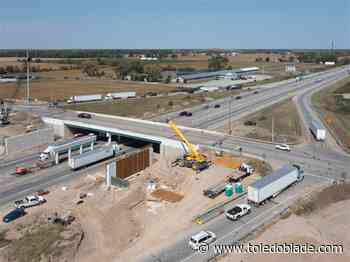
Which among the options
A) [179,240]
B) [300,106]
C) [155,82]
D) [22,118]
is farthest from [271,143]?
[155,82]

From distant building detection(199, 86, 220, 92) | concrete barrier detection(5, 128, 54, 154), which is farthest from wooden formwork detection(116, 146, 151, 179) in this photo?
distant building detection(199, 86, 220, 92)

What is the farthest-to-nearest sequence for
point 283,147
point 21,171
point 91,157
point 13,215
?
point 91,157 → point 283,147 → point 21,171 → point 13,215

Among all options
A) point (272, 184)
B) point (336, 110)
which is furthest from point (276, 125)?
point (272, 184)

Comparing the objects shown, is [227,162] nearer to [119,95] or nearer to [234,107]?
[234,107]

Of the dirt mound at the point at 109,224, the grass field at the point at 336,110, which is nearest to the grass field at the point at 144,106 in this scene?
the grass field at the point at 336,110

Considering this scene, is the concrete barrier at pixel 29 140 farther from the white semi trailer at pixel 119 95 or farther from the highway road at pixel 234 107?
the white semi trailer at pixel 119 95

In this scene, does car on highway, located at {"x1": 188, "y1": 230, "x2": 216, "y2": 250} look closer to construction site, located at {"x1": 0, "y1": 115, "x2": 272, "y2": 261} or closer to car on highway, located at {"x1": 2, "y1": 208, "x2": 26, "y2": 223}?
construction site, located at {"x1": 0, "y1": 115, "x2": 272, "y2": 261}

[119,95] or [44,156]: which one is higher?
[119,95]
